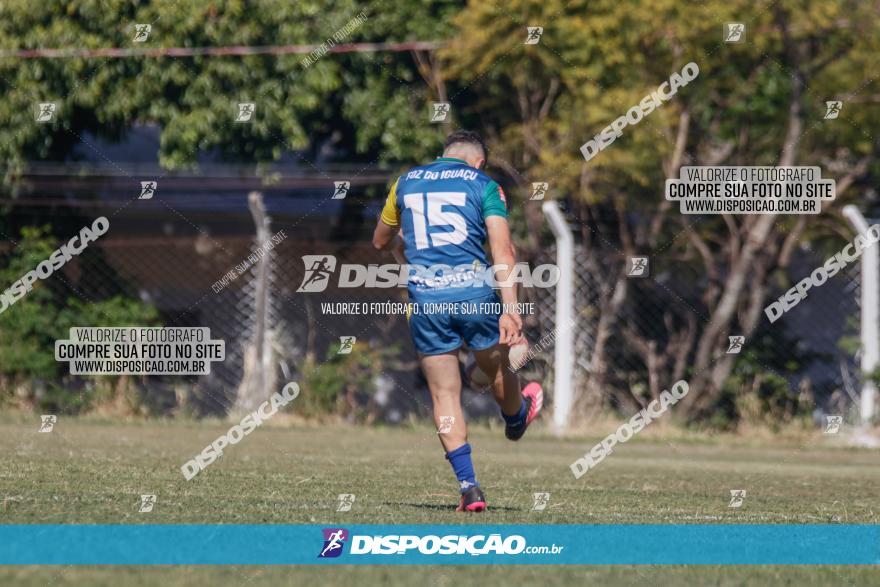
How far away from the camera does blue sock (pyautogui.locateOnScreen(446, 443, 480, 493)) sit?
7.03m

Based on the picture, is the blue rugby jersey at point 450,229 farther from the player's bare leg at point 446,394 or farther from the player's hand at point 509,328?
the player's bare leg at point 446,394

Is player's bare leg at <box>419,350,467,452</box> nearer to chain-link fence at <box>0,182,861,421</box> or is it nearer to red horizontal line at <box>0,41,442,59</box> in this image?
chain-link fence at <box>0,182,861,421</box>

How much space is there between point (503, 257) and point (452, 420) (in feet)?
2.92

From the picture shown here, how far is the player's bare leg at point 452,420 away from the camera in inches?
276

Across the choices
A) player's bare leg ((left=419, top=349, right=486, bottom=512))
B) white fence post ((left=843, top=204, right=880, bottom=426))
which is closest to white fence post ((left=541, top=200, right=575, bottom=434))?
white fence post ((left=843, top=204, right=880, bottom=426))

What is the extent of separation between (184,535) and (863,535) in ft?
9.28

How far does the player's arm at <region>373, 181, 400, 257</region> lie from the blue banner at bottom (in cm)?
235

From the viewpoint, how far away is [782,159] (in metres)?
16.2

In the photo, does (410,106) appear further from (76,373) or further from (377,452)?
(377,452)

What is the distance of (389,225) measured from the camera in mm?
7805

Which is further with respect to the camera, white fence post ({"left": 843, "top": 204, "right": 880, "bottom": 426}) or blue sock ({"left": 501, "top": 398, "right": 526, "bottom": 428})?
white fence post ({"left": 843, "top": 204, "right": 880, "bottom": 426})

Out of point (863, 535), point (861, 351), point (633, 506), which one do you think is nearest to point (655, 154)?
point (861, 351)

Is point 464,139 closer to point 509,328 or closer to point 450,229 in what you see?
point 450,229

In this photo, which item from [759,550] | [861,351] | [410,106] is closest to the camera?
[759,550]
